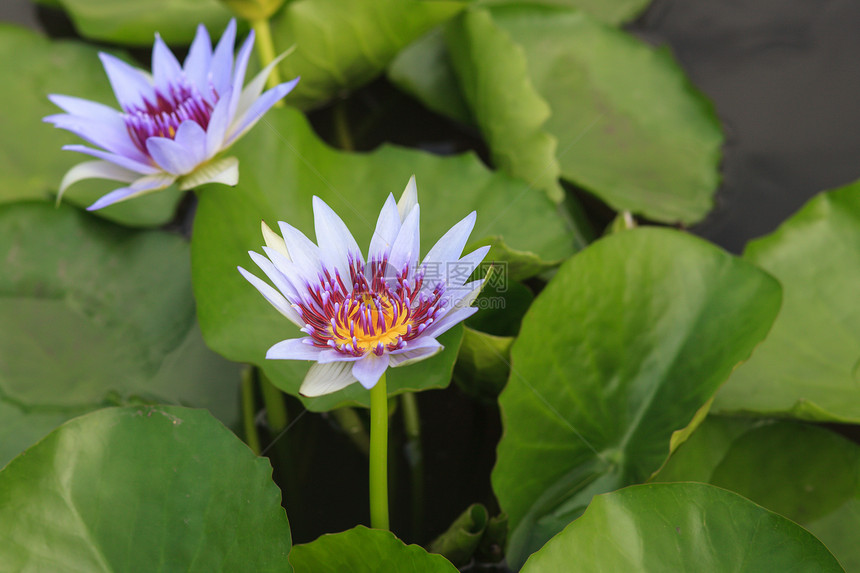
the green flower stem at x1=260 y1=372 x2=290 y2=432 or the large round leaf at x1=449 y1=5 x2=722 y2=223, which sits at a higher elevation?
the large round leaf at x1=449 y1=5 x2=722 y2=223

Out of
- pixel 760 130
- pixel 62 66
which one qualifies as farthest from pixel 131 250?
pixel 760 130

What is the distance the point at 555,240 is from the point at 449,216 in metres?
0.27

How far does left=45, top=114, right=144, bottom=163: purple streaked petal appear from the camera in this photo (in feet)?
4.71

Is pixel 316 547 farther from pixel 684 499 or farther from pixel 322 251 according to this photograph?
pixel 684 499

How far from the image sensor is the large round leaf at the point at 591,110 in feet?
5.85

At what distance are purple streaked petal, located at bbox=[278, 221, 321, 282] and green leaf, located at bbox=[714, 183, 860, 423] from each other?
94 cm

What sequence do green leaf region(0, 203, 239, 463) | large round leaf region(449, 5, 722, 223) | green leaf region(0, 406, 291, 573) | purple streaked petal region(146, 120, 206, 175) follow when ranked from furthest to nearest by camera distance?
large round leaf region(449, 5, 722, 223), green leaf region(0, 203, 239, 463), purple streaked petal region(146, 120, 206, 175), green leaf region(0, 406, 291, 573)

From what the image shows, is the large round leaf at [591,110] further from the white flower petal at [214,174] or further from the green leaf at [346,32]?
the white flower petal at [214,174]

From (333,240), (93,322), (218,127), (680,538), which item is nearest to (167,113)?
(218,127)

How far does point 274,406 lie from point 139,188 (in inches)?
25.1

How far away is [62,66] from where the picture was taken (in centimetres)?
206

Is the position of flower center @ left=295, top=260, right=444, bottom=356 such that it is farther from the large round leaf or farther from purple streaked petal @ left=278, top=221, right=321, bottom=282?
the large round leaf

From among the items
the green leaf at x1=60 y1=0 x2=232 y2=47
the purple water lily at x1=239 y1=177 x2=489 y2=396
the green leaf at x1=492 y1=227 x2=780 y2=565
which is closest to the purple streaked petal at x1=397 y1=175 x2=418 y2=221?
the purple water lily at x1=239 y1=177 x2=489 y2=396

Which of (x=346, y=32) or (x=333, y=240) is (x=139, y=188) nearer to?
(x=333, y=240)
